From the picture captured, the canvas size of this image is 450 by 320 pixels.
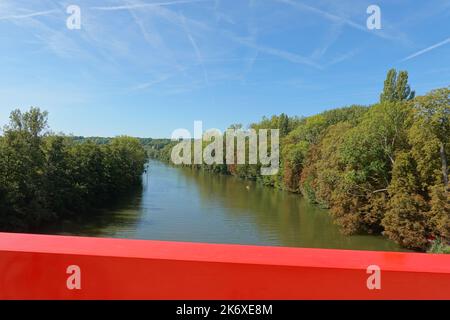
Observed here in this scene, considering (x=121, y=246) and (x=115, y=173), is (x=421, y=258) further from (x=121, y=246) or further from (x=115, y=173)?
(x=115, y=173)

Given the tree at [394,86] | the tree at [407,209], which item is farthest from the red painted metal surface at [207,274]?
the tree at [394,86]

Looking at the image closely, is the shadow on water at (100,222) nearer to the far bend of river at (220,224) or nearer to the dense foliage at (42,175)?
the far bend of river at (220,224)

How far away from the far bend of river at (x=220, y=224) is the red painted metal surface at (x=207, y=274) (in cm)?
1308

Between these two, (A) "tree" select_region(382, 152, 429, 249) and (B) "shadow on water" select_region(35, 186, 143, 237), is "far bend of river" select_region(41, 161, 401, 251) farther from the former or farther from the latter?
(A) "tree" select_region(382, 152, 429, 249)

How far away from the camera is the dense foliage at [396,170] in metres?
13.2

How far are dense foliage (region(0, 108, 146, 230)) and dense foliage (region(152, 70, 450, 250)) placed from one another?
1249 cm

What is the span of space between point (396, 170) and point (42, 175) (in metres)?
14.7

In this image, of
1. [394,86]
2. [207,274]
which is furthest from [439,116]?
[207,274]

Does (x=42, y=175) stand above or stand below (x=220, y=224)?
above

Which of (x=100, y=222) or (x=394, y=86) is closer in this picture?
(x=100, y=222)

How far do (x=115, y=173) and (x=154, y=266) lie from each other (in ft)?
87.5

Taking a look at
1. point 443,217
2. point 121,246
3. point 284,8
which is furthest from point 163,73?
point 443,217

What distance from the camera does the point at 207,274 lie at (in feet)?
3.88

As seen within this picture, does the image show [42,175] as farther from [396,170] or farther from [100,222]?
[396,170]
